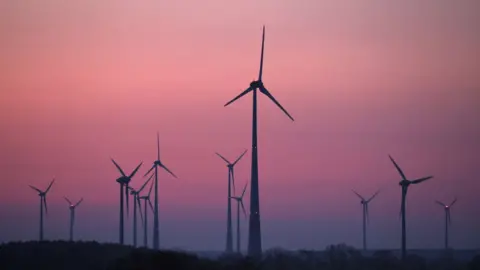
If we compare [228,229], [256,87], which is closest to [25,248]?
[256,87]

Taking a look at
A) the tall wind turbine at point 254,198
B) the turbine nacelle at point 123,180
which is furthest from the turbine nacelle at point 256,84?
the turbine nacelle at point 123,180

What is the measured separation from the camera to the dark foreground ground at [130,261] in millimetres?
119500

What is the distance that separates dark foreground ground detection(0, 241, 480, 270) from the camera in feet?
392

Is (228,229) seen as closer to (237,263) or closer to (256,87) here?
(256,87)

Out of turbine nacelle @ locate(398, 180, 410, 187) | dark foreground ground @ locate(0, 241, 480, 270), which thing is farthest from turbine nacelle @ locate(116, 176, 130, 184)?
turbine nacelle @ locate(398, 180, 410, 187)

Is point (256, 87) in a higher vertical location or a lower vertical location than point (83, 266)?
higher

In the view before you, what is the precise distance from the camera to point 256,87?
481 ft

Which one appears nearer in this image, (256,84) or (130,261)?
(130,261)

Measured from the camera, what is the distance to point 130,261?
117438 mm

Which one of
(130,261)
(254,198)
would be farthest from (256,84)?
(130,261)

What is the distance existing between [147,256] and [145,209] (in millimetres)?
73024

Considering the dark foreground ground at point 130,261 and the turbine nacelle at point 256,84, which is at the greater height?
the turbine nacelle at point 256,84

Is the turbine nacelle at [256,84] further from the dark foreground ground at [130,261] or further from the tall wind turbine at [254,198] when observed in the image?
the dark foreground ground at [130,261]

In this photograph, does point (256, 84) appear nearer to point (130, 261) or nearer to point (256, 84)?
point (256, 84)
